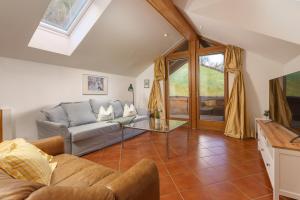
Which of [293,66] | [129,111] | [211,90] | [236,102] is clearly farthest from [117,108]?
[293,66]

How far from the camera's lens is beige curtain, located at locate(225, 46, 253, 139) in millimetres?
3621

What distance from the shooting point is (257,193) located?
5.45 ft

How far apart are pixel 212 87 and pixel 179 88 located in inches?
37.6

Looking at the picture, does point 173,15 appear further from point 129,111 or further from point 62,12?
point 129,111

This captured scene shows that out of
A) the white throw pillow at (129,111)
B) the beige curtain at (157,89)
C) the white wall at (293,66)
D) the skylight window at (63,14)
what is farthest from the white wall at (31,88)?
the white wall at (293,66)

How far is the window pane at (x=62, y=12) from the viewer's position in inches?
107

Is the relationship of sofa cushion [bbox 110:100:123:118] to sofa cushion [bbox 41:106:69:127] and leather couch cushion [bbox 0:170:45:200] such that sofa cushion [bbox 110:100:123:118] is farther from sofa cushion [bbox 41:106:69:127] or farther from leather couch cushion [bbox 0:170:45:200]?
leather couch cushion [bbox 0:170:45:200]

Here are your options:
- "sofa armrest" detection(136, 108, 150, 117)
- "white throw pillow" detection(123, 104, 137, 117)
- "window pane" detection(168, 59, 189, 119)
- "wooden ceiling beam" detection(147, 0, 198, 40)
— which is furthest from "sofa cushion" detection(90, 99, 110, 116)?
"wooden ceiling beam" detection(147, 0, 198, 40)

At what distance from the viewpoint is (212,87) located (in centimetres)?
432

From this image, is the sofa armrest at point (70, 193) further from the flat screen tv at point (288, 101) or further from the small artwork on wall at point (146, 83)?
the small artwork on wall at point (146, 83)

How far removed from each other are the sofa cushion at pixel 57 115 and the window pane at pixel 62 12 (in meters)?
1.49

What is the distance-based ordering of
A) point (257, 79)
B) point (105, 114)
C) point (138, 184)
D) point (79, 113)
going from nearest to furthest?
point (138, 184) → point (79, 113) → point (105, 114) → point (257, 79)

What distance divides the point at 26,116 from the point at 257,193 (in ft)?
11.6

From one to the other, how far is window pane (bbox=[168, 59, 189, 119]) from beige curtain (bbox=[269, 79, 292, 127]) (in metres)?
2.48
